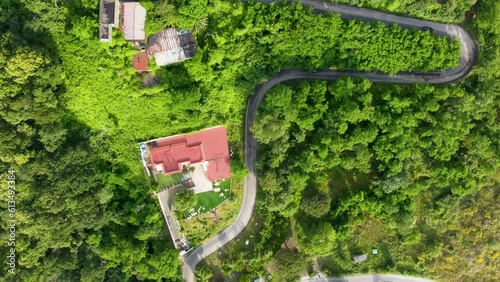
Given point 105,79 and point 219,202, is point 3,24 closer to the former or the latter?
point 105,79

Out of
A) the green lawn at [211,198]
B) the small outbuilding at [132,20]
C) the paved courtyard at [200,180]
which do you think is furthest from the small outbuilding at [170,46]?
the green lawn at [211,198]

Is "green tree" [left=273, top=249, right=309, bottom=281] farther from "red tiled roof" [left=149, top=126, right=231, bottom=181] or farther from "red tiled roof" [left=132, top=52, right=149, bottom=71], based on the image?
"red tiled roof" [left=132, top=52, right=149, bottom=71]

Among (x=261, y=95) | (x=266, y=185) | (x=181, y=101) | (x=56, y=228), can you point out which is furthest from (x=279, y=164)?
(x=56, y=228)

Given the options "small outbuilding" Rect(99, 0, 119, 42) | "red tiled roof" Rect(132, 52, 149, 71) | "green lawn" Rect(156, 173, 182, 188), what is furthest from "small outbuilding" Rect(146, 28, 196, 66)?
"green lawn" Rect(156, 173, 182, 188)

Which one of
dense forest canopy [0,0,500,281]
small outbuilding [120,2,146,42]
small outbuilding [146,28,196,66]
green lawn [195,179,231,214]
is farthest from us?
green lawn [195,179,231,214]

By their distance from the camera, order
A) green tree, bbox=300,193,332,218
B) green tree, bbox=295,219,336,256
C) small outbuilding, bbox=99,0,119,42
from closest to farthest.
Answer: small outbuilding, bbox=99,0,119,42, green tree, bbox=300,193,332,218, green tree, bbox=295,219,336,256

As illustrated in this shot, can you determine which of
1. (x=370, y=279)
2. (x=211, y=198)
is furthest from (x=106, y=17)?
(x=370, y=279)

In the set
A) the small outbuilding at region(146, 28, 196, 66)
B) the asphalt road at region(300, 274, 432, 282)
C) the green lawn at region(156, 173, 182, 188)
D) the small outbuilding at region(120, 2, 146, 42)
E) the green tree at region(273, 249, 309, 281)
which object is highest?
the small outbuilding at region(120, 2, 146, 42)

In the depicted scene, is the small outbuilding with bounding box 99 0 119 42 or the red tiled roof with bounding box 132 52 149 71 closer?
the small outbuilding with bounding box 99 0 119 42
